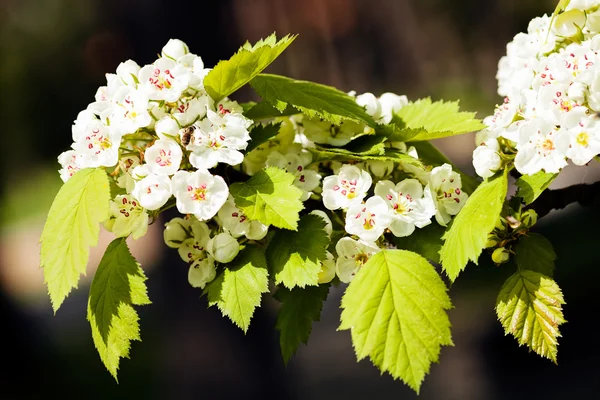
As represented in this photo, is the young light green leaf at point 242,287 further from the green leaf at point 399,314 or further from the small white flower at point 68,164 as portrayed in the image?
the small white flower at point 68,164

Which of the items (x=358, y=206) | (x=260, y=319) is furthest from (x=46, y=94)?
(x=358, y=206)

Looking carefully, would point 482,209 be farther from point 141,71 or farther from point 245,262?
point 141,71

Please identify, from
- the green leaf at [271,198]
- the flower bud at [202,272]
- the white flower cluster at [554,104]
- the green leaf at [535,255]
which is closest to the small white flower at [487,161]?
the white flower cluster at [554,104]

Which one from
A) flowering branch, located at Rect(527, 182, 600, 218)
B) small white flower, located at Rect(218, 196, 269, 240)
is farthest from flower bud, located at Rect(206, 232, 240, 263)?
flowering branch, located at Rect(527, 182, 600, 218)

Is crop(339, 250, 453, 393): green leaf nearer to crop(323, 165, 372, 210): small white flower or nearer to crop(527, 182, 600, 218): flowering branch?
crop(323, 165, 372, 210): small white flower

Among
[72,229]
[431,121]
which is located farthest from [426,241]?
[72,229]

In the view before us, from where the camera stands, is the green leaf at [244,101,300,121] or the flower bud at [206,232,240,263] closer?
the flower bud at [206,232,240,263]
